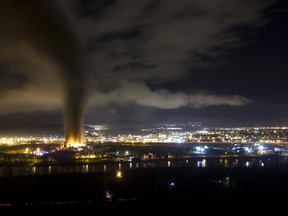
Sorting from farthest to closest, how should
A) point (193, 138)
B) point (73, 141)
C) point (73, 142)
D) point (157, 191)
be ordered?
point (193, 138)
point (73, 142)
point (73, 141)
point (157, 191)

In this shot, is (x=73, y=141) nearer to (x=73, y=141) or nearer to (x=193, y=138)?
(x=73, y=141)

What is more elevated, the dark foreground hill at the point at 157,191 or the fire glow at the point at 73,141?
the fire glow at the point at 73,141

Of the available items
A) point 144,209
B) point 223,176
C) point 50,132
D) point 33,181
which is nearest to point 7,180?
point 33,181

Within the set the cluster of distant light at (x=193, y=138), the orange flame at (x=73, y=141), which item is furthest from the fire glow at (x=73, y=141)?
the cluster of distant light at (x=193, y=138)

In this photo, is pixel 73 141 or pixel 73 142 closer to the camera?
pixel 73 141

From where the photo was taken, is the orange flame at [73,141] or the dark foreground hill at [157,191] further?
the orange flame at [73,141]

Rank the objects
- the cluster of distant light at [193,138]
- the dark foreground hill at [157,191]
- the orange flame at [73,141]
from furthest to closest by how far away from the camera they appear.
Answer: the cluster of distant light at [193,138], the orange flame at [73,141], the dark foreground hill at [157,191]

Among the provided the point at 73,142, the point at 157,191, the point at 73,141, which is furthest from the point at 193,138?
the point at 157,191

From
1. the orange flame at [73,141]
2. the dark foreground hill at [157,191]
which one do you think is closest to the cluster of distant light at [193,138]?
the orange flame at [73,141]

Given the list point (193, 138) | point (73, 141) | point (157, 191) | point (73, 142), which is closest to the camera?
point (157, 191)

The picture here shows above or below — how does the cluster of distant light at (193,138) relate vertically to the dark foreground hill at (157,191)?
above

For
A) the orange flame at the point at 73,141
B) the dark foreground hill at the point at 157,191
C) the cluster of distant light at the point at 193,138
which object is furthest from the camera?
the cluster of distant light at the point at 193,138

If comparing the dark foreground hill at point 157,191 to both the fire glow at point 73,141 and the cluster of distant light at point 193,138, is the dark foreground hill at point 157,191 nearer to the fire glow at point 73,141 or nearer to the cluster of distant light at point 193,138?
the fire glow at point 73,141

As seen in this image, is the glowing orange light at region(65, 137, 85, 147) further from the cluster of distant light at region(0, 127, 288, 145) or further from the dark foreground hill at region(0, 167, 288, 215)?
the dark foreground hill at region(0, 167, 288, 215)
